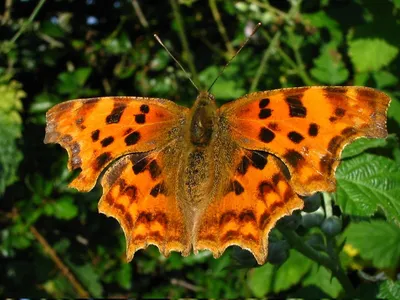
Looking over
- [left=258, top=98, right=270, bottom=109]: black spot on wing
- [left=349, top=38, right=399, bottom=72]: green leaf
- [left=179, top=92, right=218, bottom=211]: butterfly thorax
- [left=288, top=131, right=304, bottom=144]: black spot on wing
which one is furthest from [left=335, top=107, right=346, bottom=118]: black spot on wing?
[left=349, top=38, right=399, bottom=72]: green leaf

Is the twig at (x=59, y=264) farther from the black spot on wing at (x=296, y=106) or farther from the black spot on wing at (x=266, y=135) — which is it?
the black spot on wing at (x=296, y=106)

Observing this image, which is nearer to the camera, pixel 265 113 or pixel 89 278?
pixel 265 113

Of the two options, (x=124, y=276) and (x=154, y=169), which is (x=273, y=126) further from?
(x=124, y=276)

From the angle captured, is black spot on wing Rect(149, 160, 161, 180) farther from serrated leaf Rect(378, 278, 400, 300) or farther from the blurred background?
the blurred background

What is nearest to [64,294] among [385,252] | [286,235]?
[385,252]

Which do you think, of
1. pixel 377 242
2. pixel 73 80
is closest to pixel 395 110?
pixel 377 242

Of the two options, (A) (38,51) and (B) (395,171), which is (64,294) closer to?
(A) (38,51)
